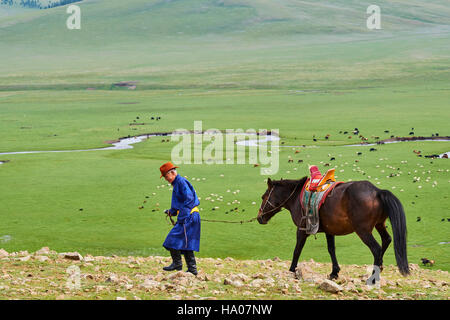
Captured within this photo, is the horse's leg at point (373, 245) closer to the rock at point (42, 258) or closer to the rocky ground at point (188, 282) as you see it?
the rocky ground at point (188, 282)

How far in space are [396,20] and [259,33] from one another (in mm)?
33054

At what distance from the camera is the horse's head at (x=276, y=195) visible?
34.2 ft

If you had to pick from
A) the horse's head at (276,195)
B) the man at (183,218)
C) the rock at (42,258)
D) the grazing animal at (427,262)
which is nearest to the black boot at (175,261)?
the man at (183,218)

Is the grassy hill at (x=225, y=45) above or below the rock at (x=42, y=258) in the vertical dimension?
above

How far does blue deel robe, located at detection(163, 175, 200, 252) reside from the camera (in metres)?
9.69

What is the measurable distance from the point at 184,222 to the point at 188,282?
1195 mm

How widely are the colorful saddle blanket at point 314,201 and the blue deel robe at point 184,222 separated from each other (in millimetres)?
1607

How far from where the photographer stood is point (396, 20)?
495 ft

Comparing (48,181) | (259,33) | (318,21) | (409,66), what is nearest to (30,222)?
(48,181)

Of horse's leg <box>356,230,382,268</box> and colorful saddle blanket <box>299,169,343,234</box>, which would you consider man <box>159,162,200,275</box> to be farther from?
horse's leg <box>356,230,382,268</box>

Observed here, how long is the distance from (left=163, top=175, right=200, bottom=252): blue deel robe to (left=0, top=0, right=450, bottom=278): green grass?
4033 millimetres

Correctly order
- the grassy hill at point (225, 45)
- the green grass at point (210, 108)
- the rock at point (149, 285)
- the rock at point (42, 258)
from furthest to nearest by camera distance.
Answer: the grassy hill at point (225, 45), the green grass at point (210, 108), the rock at point (42, 258), the rock at point (149, 285)

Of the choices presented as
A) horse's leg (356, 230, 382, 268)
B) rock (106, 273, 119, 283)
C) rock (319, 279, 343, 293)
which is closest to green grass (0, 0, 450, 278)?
horse's leg (356, 230, 382, 268)
